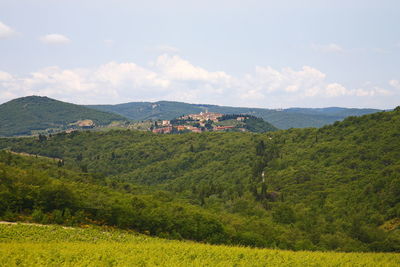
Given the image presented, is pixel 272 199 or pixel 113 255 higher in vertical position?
pixel 113 255

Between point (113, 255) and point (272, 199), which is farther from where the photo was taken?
point (272, 199)

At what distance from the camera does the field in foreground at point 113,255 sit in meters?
27.2

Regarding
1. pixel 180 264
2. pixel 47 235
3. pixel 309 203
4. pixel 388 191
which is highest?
pixel 180 264

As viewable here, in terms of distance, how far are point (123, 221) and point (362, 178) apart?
96.3 metres

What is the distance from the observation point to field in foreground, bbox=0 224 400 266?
27156 mm

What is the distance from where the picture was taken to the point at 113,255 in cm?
3062

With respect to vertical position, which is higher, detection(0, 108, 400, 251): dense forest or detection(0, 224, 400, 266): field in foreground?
detection(0, 224, 400, 266): field in foreground

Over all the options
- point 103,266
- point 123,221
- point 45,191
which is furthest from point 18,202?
point 103,266

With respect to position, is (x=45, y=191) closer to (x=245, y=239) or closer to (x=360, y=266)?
(x=245, y=239)

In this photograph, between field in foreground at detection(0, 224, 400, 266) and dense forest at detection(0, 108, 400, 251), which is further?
dense forest at detection(0, 108, 400, 251)

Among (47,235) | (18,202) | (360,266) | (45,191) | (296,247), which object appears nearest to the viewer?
(360,266)

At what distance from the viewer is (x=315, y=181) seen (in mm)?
140875

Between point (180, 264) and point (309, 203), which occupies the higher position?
point (180, 264)

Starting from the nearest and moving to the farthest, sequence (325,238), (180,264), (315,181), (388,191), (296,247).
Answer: (180,264), (296,247), (325,238), (388,191), (315,181)
